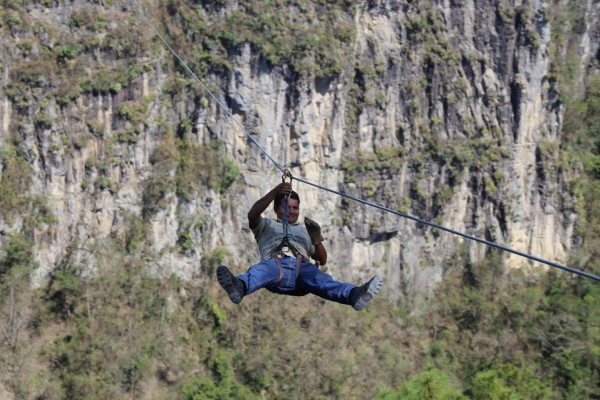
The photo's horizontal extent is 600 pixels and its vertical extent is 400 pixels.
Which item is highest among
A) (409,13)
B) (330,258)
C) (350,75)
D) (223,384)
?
(409,13)

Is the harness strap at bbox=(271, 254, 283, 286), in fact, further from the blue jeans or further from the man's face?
the man's face

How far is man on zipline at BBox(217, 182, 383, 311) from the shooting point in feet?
18.7

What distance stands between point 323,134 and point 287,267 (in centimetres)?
1933

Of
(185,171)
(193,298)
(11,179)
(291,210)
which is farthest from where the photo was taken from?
(193,298)

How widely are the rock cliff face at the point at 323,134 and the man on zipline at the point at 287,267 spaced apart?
16579 mm

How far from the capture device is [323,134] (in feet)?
83.7

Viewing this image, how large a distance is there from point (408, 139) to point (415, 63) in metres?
2.42

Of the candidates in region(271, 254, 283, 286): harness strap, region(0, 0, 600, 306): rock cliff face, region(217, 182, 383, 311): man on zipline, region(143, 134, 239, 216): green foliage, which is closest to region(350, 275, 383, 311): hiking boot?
region(217, 182, 383, 311): man on zipline

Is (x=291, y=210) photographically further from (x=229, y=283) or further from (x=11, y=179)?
(x=11, y=179)

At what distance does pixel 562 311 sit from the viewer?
85.5ft

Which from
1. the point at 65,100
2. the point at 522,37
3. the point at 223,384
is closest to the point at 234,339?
the point at 223,384

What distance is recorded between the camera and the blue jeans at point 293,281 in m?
5.97

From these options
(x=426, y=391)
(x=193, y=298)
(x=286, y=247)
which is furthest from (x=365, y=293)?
(x=193, y=298)

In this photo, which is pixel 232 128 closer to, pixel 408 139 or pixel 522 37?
pixel 408 139
